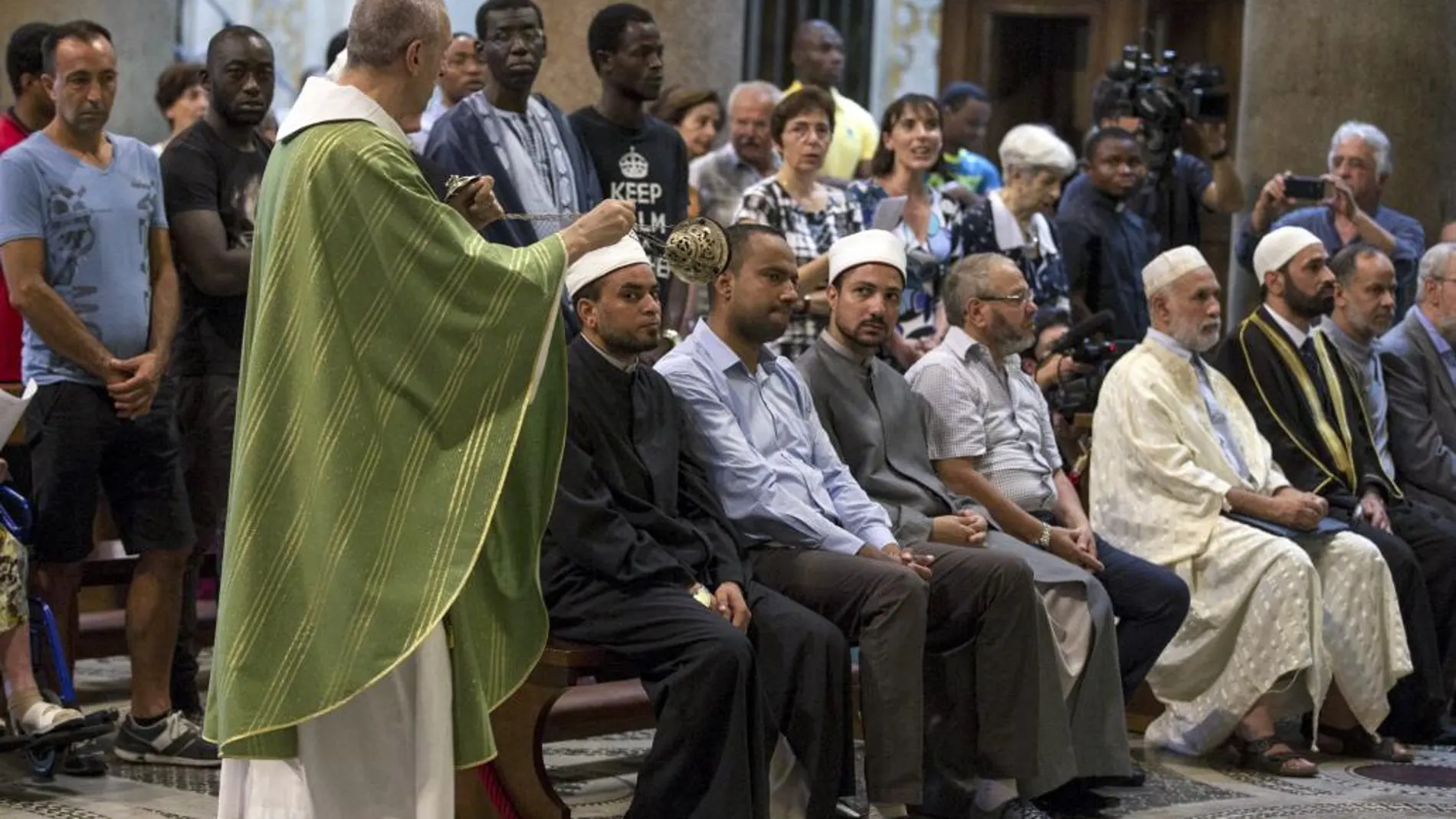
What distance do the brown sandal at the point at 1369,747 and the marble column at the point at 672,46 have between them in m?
4.08

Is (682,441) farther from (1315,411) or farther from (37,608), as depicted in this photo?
(1315,411)

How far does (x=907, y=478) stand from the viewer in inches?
263

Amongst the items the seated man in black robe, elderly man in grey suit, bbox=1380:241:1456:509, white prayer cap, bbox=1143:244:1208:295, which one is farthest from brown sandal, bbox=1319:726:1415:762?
the seated man in black robe

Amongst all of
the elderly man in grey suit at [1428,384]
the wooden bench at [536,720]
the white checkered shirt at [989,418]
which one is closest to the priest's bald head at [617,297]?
the wooden bench at [536,720]

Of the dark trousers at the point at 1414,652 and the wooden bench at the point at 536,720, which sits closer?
the wooden bench at the point at 536,720

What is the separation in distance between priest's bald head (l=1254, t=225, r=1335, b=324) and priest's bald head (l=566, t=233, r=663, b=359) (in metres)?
2.91

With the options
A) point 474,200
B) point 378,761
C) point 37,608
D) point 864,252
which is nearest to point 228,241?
point 37,608

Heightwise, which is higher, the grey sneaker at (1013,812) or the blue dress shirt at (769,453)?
the blue dress shirt at (769,453)

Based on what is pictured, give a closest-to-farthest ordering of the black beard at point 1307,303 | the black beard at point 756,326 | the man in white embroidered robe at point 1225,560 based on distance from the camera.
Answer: the black beard at point 756,326, the man in white embroidered robe at point 1225,560, the black beard at point 1307,303

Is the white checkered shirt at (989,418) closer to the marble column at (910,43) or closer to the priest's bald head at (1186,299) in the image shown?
the priest's bald head at (1186,299)

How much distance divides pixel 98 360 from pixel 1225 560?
3.38 meters

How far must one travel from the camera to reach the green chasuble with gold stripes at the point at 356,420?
470 centimetres

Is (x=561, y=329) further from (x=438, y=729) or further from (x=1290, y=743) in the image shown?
(x=1290, y=743)

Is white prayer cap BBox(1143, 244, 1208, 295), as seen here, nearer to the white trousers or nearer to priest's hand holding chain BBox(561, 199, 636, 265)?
priest's hand holding chain BBox(561, 199, 636, 265)
